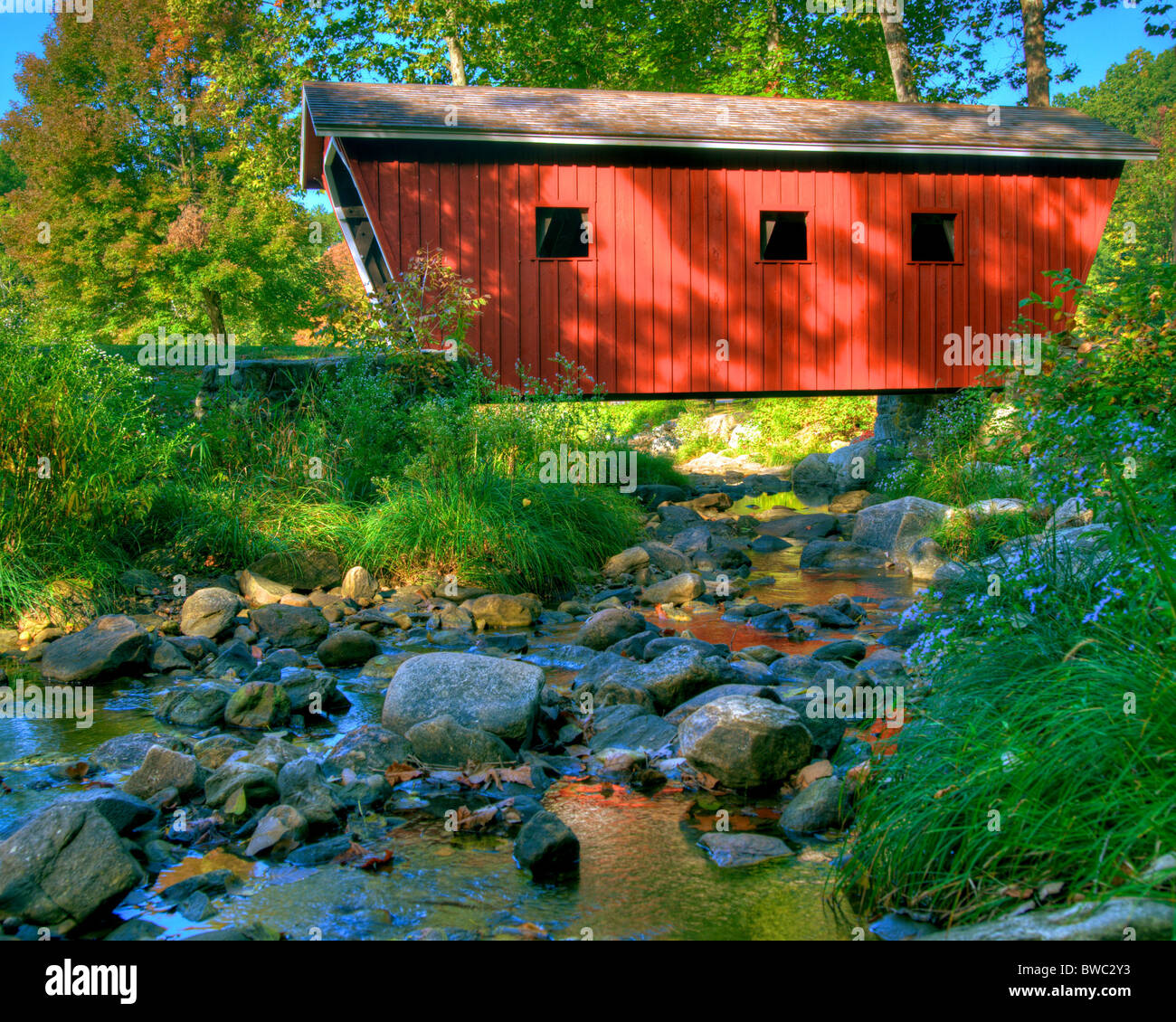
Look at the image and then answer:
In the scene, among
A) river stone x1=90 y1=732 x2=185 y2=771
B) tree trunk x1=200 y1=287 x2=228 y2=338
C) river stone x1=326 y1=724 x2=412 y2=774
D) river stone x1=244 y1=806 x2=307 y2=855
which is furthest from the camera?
tree trunk x1=200 y1=287 x2=228 y2=338

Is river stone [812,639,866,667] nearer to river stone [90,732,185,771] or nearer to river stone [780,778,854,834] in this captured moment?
river stone [780,778,854,834]

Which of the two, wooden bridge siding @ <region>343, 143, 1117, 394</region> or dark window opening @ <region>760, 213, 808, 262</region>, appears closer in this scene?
wooden bridge siding @ <region>343, 143, 1117, 394</region>

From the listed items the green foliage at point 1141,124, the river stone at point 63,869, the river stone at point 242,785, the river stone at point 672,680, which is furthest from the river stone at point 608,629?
the green foliage at point 1141,124

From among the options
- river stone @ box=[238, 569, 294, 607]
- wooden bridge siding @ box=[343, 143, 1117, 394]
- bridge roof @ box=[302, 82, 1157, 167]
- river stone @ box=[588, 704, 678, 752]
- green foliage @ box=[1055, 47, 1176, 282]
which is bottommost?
river stone @ box=[588, 704, 678, 752]

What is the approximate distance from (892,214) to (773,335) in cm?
230

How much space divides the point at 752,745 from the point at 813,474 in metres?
12.8

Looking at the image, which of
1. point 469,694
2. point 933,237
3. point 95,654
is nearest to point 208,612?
point 95,654

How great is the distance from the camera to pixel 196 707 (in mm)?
4816

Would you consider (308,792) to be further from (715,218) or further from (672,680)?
(715,218)

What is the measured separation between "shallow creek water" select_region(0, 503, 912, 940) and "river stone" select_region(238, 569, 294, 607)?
2.95 m

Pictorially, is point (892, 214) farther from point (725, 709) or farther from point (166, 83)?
point (166, 83)

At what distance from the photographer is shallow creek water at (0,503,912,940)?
2.92 m

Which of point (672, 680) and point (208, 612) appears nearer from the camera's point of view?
point (672, 680)

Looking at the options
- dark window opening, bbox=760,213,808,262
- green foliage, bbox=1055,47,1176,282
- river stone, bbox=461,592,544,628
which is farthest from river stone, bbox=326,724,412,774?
green foliage, bbox=1055,47,1176,282
